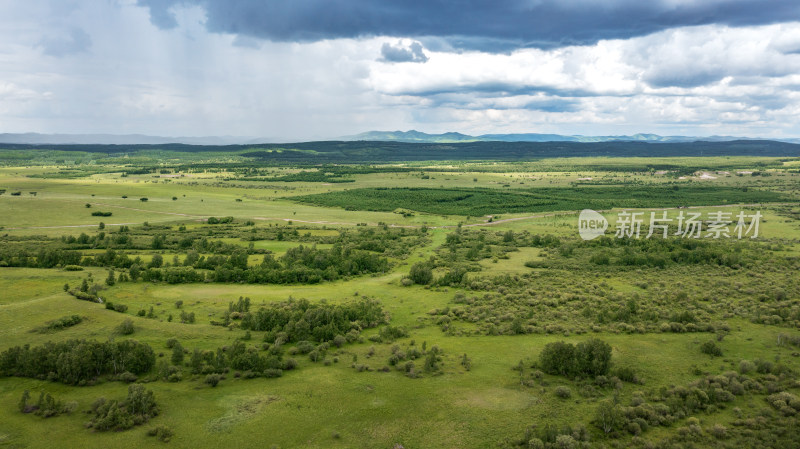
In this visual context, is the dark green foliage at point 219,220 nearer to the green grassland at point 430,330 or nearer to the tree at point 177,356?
the green grassland at point 430,330

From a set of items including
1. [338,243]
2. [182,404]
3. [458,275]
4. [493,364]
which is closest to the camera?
[182,404]

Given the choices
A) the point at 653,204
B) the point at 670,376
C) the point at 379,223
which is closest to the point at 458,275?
the point at 670,376

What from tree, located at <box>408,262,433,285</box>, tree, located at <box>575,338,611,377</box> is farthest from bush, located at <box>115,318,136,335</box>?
tree, located at <box>575,338,611,377</box>

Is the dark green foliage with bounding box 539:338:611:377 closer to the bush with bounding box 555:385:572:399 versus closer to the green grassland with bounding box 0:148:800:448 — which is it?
the green grassland with bounding box 0:148:800:448

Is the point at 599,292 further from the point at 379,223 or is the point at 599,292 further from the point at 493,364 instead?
the point at 379,223

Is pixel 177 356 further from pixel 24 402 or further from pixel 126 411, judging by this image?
pixel 24 402

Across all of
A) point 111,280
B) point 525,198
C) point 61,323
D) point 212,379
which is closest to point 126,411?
point 212,379
